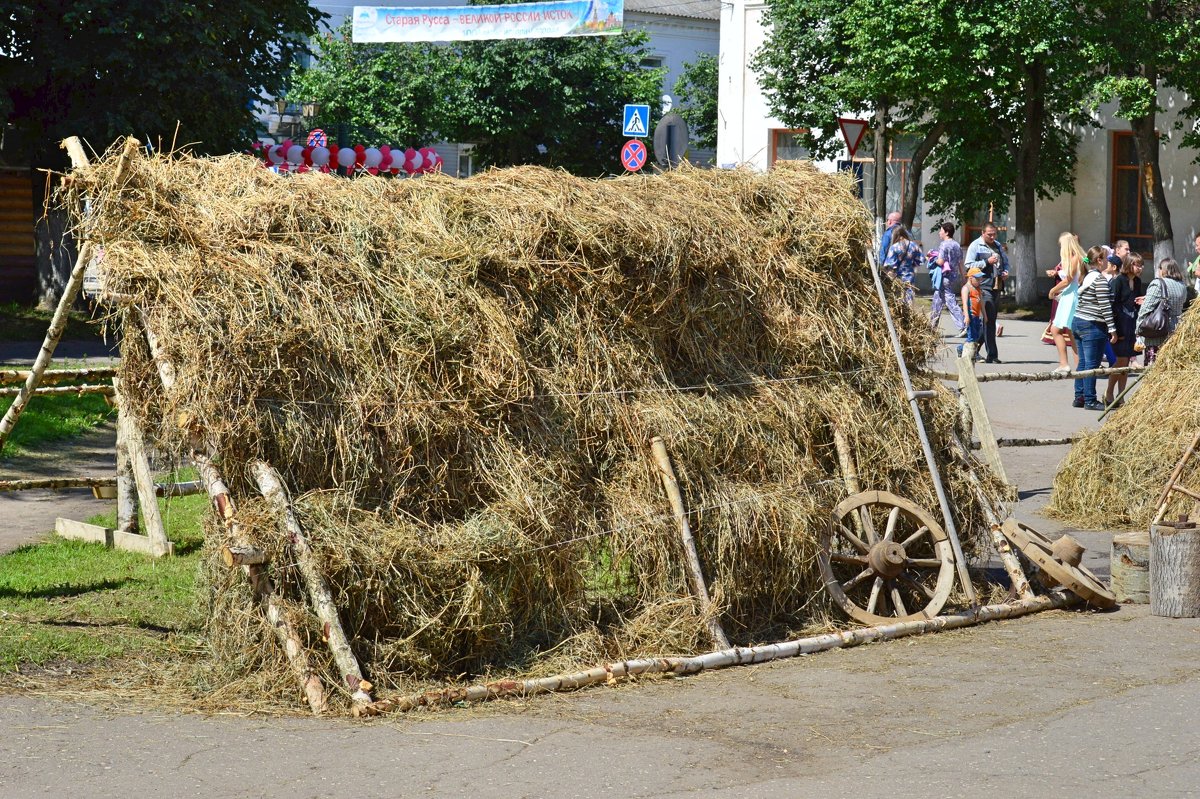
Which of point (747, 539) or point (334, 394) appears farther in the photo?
point (747, 539)

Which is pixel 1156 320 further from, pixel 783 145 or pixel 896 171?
pixel 783 145

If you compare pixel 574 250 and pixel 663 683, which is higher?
pixel 574 250

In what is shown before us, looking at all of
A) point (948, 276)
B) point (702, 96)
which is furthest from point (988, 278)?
point (702, 96)

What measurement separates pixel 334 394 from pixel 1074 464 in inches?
266

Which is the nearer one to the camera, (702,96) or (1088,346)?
(1088,346)

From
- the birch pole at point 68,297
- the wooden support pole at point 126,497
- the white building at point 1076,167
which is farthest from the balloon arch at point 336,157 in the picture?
the birch pole at point 68,297

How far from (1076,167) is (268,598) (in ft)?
99.6

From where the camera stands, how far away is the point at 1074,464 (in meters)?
10.9

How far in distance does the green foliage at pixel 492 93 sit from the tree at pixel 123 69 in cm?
1769

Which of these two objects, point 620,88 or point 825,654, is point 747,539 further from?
point 620,88

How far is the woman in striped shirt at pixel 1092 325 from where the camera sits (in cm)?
1569

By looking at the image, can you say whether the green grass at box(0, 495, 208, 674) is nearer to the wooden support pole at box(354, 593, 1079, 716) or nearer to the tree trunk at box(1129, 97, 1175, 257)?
the wooden support pole at box(354, 593, 1079, 716)

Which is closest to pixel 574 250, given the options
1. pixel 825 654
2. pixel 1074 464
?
pixel 825 654

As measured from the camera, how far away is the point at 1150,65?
26484 millimetres
